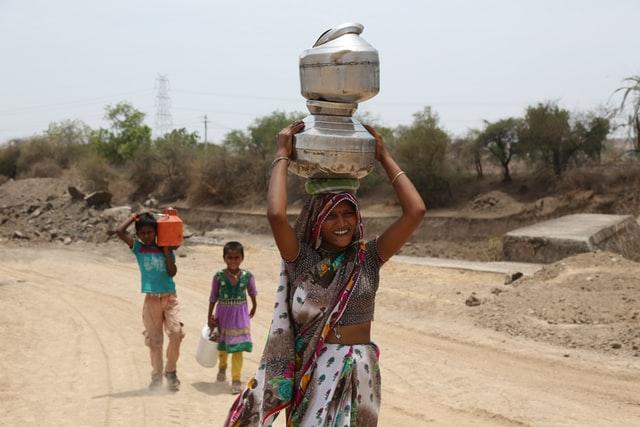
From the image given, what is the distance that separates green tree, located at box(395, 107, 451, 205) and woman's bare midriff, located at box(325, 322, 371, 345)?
26192 millimetres

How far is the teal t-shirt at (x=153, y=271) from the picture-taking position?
672 centimetres

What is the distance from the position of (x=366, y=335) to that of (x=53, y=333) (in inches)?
279

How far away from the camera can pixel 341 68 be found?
10.4 feet

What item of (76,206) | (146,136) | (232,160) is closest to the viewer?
(76,206)

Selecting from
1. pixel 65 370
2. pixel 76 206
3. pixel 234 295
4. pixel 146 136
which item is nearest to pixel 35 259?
pixel 76 206

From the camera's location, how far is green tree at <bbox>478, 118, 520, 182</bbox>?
28.9m

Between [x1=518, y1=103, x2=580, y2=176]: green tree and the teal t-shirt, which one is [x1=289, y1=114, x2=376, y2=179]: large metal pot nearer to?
the teal t-shirt

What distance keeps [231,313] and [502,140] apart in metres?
24.1

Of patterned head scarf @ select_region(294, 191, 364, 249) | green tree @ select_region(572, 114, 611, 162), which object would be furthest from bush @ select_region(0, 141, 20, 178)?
patterned head scarf @ select_region(294, 191, 364, 249)

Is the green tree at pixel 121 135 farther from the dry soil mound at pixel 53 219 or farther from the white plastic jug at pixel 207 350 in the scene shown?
the white plastic jug at pixel 207 350

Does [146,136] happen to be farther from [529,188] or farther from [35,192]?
[529,188]

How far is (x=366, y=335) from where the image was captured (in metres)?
3.31

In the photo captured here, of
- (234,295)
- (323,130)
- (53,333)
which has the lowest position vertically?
(53,333)

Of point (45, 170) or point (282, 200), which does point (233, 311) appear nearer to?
point (282, 200)
